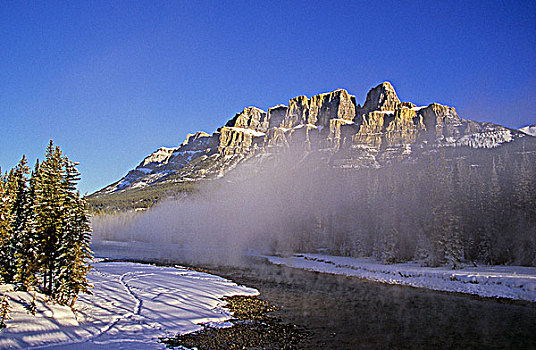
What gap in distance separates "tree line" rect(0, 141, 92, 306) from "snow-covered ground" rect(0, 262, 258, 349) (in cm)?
171

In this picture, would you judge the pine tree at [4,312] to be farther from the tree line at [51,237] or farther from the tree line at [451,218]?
the tree line at [451,218]

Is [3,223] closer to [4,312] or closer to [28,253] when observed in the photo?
[28,253]

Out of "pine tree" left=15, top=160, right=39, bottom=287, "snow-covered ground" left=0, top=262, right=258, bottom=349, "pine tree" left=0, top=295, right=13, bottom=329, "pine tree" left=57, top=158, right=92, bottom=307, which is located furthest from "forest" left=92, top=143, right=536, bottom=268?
"pine tree" left=0, top=295, right=13, bottom=329

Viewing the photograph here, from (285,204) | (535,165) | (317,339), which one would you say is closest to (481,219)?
(535,165)

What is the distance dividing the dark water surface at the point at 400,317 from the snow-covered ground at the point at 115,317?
707 centimetres

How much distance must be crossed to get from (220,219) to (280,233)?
63.5 metres

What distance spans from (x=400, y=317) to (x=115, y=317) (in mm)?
21358

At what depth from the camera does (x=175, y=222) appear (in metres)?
175

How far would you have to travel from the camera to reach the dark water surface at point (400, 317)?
1981 cm

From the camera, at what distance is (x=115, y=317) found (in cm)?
2250

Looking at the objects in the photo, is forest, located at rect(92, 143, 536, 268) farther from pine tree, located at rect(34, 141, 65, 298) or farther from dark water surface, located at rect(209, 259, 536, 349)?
pine tree, located at rect(34, 141, 65, 298)

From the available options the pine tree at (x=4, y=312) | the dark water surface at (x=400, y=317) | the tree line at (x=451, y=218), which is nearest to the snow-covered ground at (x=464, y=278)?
the dark water surface at (x=400, y=317)

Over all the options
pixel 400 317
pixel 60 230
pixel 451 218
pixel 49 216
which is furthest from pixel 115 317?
pixel 451 218

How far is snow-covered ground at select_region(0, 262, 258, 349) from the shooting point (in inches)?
672
